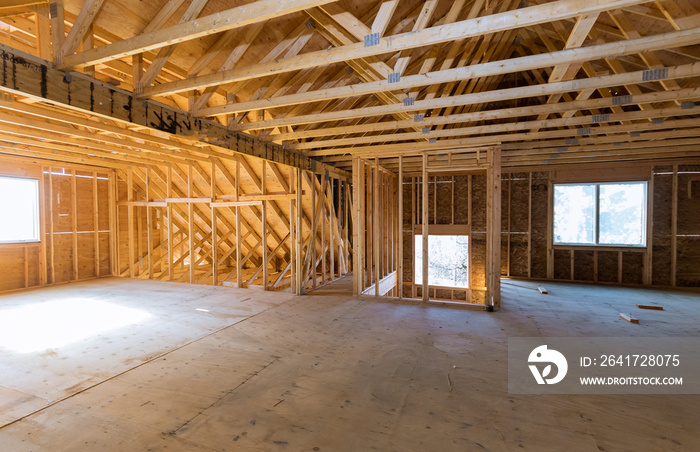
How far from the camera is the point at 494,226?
545 centimetres

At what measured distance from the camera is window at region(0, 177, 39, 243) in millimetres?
7007

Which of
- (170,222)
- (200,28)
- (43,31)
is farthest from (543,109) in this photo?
(170,222)

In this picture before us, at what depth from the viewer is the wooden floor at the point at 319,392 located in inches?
88.5

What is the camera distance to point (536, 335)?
14.0 ft

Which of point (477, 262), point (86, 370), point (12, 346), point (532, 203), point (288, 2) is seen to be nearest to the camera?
point (288, 2)

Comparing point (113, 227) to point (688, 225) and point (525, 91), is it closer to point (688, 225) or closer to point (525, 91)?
point (525, 91)

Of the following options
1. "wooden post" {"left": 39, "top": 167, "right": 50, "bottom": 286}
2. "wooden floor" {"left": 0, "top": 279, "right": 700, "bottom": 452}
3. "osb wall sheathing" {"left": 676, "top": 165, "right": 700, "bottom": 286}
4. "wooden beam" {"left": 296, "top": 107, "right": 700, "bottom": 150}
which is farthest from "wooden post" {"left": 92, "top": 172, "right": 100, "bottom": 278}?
"osb wall sheathing" {"left": 676, "top": 165, "right": 700, "bottom": 286}

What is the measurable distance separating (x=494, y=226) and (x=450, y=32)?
3922 millimetres

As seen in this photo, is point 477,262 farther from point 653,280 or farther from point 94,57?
point 94,57

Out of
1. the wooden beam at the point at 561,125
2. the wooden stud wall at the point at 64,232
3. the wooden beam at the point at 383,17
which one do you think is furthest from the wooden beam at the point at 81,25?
the wooden stud wall at the point at 64,232

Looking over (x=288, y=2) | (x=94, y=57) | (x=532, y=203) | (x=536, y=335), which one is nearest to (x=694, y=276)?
(x=532, y=203)

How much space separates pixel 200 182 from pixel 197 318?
4601 millimetres

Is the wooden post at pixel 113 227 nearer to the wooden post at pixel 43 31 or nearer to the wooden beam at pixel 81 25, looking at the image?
the wooden post at pixel 43 31

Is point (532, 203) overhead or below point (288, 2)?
below
